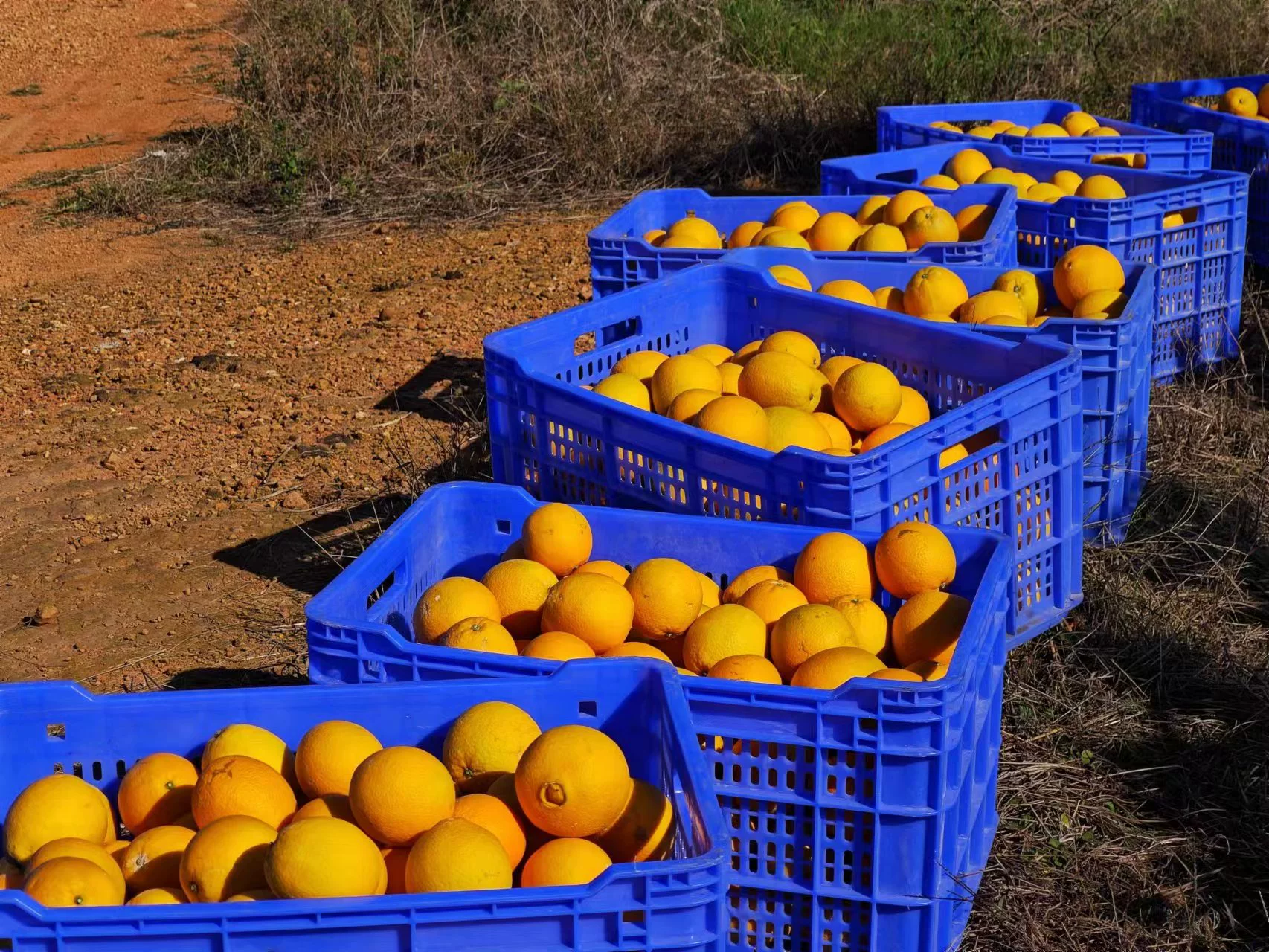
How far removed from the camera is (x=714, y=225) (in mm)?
4977

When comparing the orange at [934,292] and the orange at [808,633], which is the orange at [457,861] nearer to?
the orange at [808,633]

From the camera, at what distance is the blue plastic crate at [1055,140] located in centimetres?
527

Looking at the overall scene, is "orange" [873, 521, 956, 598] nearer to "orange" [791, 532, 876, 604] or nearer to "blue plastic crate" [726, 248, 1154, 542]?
"orange" [791, 532, 876, 604]

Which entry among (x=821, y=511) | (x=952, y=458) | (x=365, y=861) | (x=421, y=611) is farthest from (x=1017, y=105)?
(x=365, y=861)

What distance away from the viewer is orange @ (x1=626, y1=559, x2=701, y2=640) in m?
2.53

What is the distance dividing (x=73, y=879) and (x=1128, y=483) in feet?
9.71

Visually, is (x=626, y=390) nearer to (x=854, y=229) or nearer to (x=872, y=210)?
(x=854, y=229)

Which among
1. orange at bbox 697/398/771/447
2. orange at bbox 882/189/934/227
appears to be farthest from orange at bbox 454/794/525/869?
orange at bbox 882/189/934/227

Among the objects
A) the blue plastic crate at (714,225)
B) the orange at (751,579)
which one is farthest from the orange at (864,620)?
the blue plastic crate at (714,225)

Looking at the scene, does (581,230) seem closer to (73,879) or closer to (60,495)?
(60,495)

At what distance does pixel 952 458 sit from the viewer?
3.10m

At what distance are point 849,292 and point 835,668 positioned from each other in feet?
6.36

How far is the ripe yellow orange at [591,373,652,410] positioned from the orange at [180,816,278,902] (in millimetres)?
1633

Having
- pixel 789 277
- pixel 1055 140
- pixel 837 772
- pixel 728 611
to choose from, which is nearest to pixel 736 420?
pixel 728 611
